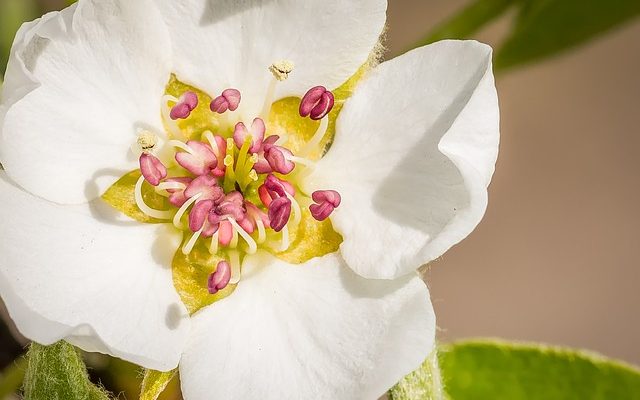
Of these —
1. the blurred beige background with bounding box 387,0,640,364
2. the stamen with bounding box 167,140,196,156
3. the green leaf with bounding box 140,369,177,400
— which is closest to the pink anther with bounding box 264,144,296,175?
the stamen with bounding box 167,140,196,156

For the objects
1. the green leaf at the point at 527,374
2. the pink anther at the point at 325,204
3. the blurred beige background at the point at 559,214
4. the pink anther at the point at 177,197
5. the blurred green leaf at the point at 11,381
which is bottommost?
the blurred beige background at the point at 559,214

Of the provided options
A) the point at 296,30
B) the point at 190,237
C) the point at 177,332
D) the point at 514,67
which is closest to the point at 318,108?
the point at 296,30

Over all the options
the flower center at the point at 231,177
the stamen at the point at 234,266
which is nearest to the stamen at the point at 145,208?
the flower center at the point at 231,177

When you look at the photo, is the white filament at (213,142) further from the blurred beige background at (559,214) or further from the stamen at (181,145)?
the blurred beige background at (559,214)

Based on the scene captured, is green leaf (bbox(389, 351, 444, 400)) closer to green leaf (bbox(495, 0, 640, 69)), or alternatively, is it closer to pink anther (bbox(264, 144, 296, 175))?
pink anther (bbox(264, 144, 296, 175))

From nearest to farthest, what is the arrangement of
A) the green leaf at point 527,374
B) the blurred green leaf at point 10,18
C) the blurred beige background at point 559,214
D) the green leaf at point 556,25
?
the green leaf at point 527,374
the green leaf at point 556,25
the blurred green leaf at point 10,18
the blurred beige background at point 559,214

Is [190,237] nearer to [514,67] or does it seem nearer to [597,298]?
[514,67]
